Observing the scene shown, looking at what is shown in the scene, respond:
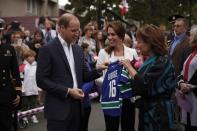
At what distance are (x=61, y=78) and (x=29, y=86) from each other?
5.15m

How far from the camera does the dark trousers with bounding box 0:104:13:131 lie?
638 cm

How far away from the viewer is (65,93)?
526 cm

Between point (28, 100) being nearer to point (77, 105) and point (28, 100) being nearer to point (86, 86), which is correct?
point (86, 86)

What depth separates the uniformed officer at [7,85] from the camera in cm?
638

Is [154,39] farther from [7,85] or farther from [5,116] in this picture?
[5,116]

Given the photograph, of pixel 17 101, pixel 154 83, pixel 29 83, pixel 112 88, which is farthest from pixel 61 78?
pixel 29 83

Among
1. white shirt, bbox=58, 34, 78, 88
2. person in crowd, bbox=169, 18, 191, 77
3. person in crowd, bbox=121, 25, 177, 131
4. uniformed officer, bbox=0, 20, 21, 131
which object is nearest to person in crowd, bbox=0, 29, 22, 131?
uniformed officer, bbox=0, 20, 21, 131

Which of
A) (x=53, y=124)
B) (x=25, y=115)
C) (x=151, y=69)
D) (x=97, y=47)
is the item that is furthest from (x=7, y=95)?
(x=97, y=47)

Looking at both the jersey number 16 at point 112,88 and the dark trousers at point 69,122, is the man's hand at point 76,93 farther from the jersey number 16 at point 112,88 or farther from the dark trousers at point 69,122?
the jersey number 16 at point 112,88

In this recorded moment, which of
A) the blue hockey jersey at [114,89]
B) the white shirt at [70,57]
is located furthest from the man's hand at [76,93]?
the blue hockey jersey at [114,89]

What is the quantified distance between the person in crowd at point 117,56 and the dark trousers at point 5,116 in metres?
1.30

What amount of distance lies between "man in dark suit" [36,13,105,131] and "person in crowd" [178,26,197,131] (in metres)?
1.88

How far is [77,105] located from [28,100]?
5.22 meters

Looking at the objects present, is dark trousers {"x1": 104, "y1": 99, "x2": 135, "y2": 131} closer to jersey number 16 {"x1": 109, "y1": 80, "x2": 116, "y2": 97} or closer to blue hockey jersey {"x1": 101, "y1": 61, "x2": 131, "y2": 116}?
blue hockey jersey {"x1": 101, "y1": 61, "x2": 131, "y2": 116}
